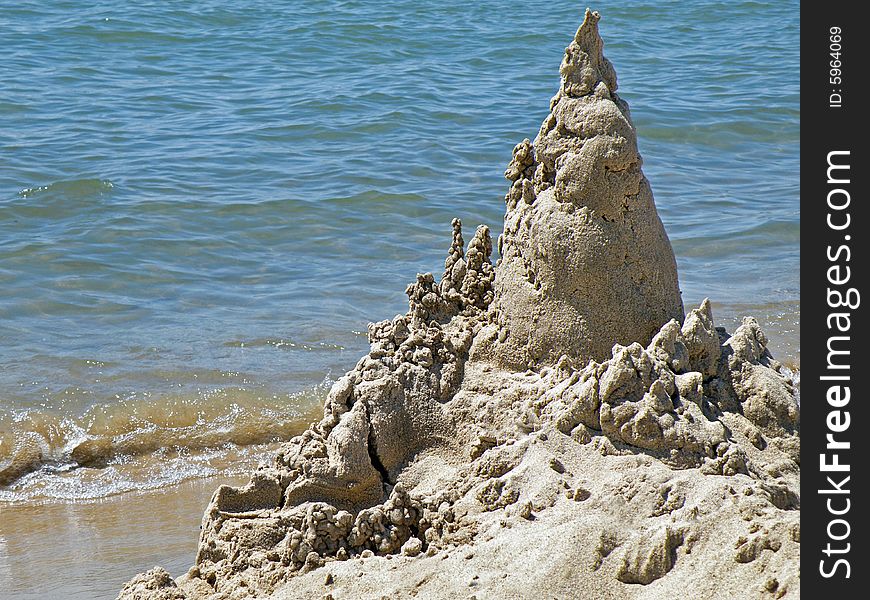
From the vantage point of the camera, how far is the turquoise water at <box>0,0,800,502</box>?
6109mm

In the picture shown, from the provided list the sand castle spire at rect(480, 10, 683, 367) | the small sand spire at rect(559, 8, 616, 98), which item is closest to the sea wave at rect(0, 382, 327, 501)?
the sand castle spire at rect(480, 10, 683, 367)

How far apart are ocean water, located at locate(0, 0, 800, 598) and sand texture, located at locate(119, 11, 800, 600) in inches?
60.0

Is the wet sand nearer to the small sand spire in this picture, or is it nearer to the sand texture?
the sand texture

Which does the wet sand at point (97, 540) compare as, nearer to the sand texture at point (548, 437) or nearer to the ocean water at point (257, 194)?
the ocean water at point (257, 194)

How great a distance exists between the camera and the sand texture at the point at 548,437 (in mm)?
2611

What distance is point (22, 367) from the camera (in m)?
6.35

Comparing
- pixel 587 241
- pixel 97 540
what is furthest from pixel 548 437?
pixel 97 540
